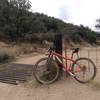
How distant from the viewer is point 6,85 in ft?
27.6

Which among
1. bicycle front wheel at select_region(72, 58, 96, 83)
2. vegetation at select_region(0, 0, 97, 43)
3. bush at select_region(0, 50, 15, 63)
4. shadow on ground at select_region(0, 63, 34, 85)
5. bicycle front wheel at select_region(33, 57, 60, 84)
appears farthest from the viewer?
vegetation at select_region(0, 0, 97, 43)

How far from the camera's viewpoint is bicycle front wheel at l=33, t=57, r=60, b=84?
780cm

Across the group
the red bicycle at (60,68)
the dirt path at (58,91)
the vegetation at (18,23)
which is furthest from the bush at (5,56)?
the vegetation at (18,23)

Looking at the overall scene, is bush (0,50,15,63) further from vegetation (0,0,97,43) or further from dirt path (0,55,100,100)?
vegetation (0,0,97,43)

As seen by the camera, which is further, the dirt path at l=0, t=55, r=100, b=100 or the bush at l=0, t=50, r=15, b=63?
the bush at l=0, t=50, r=15, b=63

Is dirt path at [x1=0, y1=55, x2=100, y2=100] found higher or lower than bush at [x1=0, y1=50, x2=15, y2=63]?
lower

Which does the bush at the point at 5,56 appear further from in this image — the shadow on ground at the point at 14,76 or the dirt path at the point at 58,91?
the dirt path at the point at 58,91

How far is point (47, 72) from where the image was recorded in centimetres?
795

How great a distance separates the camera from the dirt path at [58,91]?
6602mm

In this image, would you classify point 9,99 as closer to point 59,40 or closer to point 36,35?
point 59,40

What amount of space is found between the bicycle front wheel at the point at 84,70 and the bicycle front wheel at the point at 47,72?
525mm

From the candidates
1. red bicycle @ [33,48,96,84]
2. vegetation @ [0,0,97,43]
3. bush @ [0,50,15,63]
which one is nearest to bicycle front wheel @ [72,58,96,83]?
red bicycle @ [33,48,96,84]

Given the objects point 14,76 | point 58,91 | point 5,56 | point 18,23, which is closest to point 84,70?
point 58,91

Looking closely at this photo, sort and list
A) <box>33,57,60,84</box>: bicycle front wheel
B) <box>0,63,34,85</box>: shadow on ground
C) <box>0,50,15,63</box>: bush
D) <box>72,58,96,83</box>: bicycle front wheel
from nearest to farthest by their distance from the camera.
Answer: <box>72,58,96,83</box>: bicycle front wheel → <box>33,57,60,84</box>: bicycle front wheel → <box>0,63,34,85</box>: shadow on ground → <box>0,50,15,63</box>: bush
